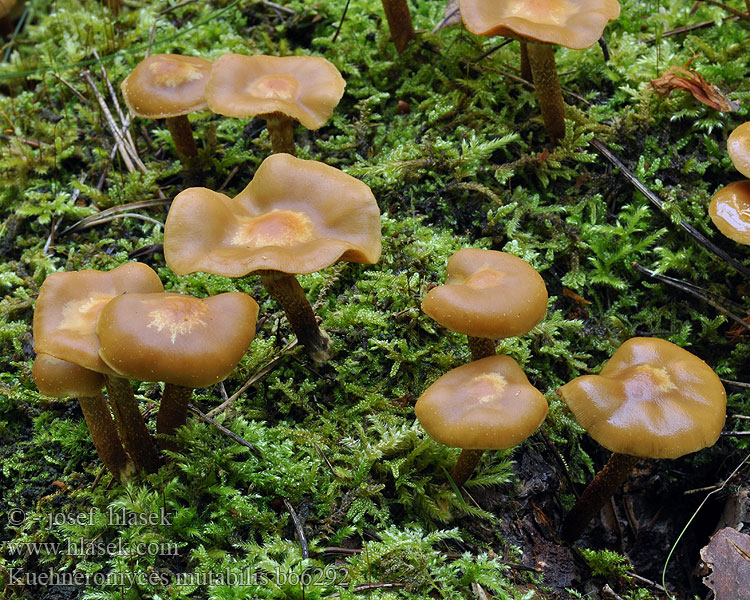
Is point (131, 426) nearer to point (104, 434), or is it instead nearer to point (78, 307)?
point (104, 434)

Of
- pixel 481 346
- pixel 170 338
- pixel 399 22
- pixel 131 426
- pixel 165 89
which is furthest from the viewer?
pixel 399 22

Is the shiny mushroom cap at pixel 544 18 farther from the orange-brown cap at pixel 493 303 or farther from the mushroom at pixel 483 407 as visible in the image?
the mushroom at pixel 483 407

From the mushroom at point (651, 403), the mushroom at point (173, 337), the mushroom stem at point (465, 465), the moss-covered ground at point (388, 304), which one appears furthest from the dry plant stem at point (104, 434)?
the mushroom at point (651, 403)

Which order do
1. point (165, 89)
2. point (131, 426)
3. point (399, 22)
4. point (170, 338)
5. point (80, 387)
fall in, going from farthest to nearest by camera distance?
point (399, 22)
point (165, 89)
point (131, 426)
point (80, 387)
point (170, 338)

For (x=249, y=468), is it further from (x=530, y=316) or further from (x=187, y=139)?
(x=187, y=139)

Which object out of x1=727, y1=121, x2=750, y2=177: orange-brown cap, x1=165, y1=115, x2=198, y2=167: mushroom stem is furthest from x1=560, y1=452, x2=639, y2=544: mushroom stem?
x1=165, y1=115, x2=198, y2=167: mushroom stem

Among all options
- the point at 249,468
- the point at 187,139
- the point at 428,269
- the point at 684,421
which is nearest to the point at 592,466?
the point at 684,421

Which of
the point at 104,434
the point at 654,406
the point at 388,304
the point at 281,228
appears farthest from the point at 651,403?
the point at 104,434
